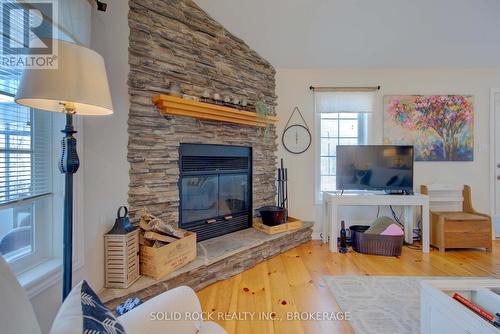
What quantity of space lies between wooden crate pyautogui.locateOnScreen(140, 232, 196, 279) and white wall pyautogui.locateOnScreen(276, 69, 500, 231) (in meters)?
1.98

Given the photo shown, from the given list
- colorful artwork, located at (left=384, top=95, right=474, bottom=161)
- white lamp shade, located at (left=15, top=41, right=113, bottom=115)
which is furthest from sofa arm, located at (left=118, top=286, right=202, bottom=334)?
colorful artwork, located at (left=384, top=95, right=474, bottom=161)

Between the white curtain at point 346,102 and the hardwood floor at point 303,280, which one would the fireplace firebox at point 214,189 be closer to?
the hardwood floor at point 303,280

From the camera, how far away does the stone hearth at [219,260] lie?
1786mm

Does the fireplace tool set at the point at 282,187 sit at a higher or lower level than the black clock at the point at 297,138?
lower

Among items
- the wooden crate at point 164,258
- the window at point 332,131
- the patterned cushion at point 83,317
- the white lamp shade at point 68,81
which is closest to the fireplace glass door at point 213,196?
the wooden crate at point 164,258

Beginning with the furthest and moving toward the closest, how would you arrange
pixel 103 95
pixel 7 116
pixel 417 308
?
pixel 417 308 < pixel 7 116 < pixel 103 95

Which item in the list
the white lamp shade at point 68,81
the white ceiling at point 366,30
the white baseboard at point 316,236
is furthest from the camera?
the white baseboard at point 316,236

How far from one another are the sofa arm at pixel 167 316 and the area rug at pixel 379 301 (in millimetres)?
1223

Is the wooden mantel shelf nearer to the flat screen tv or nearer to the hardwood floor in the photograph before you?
the flat screen tv

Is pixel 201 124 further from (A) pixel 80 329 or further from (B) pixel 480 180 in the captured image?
(B) pixel 480 180

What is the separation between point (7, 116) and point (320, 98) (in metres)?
3.21

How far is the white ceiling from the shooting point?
2.79 meters

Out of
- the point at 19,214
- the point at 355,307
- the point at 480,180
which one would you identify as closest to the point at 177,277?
the point at 19,214

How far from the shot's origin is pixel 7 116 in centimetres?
127
